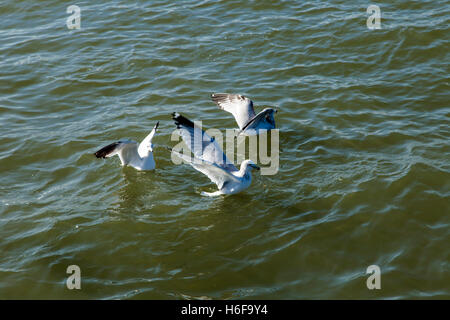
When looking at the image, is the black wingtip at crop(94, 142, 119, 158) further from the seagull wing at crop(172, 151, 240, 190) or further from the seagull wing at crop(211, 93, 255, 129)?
the seagull wing at crop(211, 93, 255, 129)

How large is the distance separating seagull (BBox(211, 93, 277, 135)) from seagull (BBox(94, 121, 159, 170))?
6.62 ft

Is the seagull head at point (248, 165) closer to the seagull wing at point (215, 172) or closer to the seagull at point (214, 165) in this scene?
the seagull at point (214, 165)

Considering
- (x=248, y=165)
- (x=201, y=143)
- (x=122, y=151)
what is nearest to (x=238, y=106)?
(x=201, y=143)

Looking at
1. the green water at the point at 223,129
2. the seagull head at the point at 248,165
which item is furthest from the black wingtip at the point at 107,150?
the seagull head at the point at 248,165

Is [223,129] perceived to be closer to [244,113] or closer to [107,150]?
[244,113]

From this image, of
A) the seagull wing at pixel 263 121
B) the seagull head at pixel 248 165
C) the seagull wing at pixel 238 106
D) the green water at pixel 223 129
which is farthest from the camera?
the seagull wing at pixel 238 106

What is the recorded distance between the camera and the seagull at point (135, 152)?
10.1 m

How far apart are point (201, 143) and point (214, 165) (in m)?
1.08

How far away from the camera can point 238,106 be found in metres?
11.7

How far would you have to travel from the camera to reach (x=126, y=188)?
1028 cm

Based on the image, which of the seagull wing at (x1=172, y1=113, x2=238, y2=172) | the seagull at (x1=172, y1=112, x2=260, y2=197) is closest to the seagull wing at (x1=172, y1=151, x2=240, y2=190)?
the seagull at (x1=172, y1=112, x2=260, y2=197)

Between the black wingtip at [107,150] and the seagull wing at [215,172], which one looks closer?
the seagull wing at [215,172]
